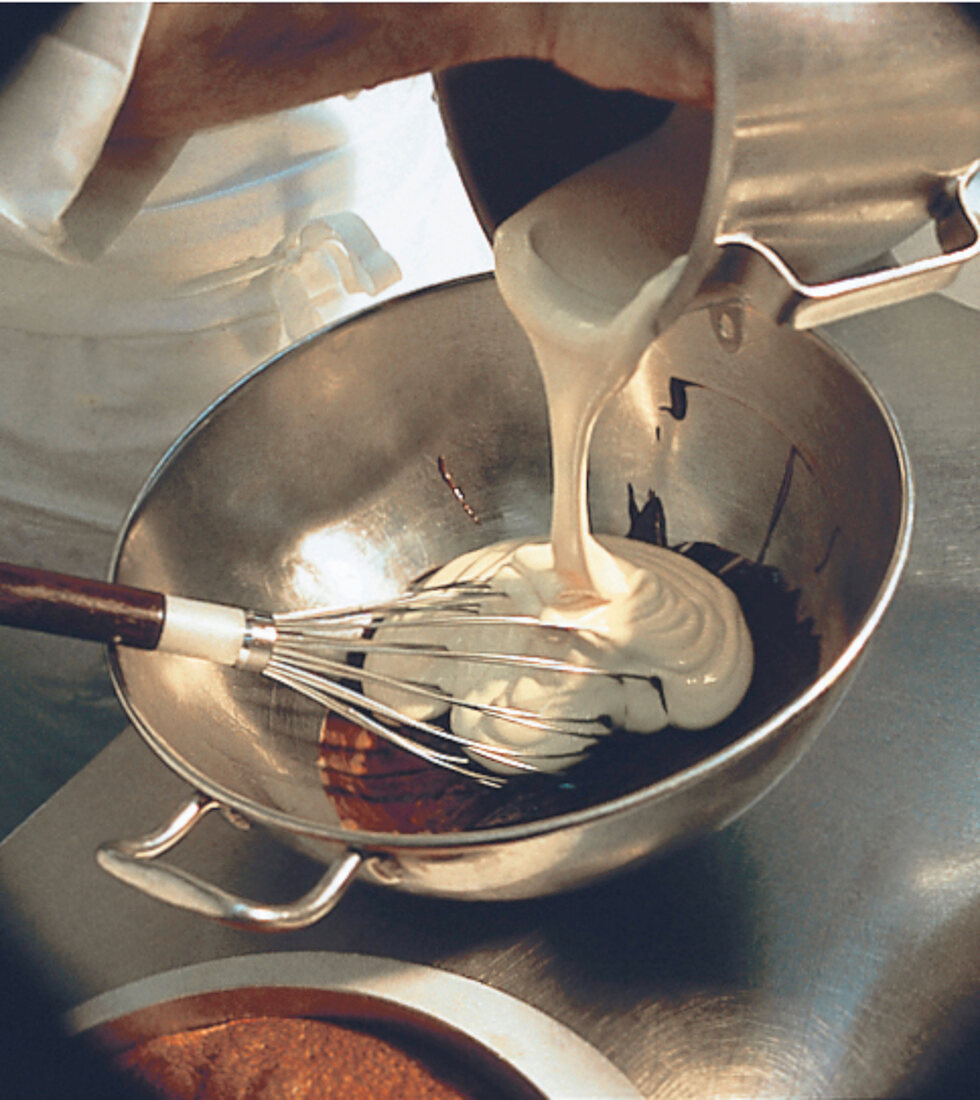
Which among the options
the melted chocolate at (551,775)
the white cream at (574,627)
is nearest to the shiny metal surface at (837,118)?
the white cream at (574,627)

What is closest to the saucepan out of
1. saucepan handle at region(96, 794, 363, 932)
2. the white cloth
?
saucepan handle at region(96, 794, 363, 932)

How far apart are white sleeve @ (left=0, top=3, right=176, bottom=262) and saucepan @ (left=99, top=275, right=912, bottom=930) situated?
208mm

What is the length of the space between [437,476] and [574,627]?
0.19 meters

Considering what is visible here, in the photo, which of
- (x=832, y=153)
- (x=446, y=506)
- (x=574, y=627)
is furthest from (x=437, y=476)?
(x=832, y=153)

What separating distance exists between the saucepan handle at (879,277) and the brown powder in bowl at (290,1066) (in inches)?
13.8

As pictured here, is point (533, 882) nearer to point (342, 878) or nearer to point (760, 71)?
point (342, 878)

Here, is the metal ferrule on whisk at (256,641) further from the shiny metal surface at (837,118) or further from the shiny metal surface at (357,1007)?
the shiny metal surface at (837,118)

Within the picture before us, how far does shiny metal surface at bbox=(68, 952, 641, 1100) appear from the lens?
486 millimetres

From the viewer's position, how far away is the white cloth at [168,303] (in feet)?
2.70

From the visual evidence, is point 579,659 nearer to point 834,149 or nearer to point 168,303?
point 834,149

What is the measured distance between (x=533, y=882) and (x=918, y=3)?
36 centimetres

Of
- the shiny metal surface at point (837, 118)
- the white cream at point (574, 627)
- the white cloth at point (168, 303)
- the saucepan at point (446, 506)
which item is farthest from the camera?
the white cloth at point (168, 303)

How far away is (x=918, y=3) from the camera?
361 millimetres

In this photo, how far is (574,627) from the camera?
66cm
